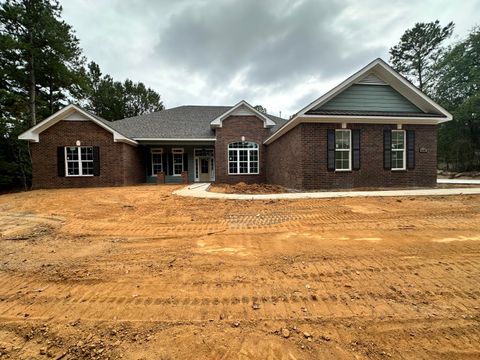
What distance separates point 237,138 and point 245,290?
1503cm

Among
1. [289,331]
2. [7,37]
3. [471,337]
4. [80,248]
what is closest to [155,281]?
[289,331]

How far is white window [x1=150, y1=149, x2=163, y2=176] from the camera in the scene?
18.8 metres

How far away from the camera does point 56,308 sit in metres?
2.46

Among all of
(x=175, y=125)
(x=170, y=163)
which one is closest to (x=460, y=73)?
(x=175, y=125)

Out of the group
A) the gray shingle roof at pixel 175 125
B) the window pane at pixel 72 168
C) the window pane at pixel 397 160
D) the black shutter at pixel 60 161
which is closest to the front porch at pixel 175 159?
the gray shingle roof at pixel 175 125

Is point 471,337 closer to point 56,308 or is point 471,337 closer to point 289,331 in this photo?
point 289,331

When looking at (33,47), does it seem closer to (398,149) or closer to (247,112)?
(247,112)

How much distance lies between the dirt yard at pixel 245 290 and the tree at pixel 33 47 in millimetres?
20425

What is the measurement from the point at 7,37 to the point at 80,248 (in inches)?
861

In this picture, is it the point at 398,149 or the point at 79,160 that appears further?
the point at 79,160

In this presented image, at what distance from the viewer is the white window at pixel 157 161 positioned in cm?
1883

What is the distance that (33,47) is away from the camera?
18.8 metres

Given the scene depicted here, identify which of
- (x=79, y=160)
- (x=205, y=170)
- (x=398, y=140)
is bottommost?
(x=205, y=170)

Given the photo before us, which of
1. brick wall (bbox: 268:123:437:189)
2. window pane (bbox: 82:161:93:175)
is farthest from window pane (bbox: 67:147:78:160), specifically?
brick wall (bbox: 268:123:437:189)
